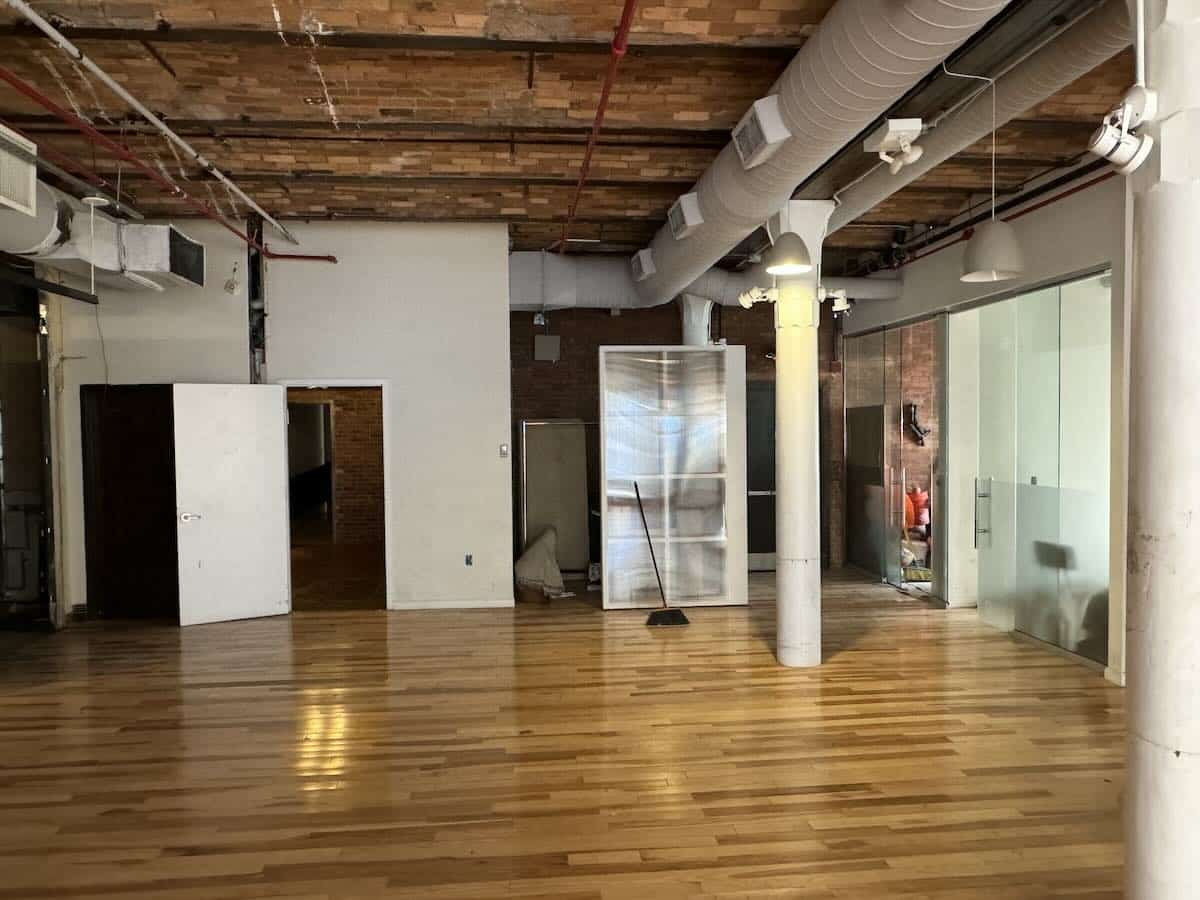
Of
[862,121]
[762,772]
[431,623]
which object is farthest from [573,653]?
[862,121]

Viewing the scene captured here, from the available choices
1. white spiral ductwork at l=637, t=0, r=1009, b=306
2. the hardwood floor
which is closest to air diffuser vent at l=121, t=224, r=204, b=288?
the hardwood floor

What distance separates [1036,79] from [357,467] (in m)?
9.76

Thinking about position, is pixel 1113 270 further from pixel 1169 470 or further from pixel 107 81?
pixel 107 81

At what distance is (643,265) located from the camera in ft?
25.7

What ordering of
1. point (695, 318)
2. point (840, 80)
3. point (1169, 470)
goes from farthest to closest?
point (695, 318) → point (840, 80) → point (1169, 470)

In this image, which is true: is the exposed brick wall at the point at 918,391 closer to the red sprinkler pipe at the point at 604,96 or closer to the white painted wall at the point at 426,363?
the red sprinkler pipe at the point at 604,96

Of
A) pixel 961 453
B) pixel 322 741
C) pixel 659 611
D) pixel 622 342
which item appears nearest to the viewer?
pixel 322 741

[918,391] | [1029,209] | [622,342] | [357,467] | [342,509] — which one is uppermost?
[1029,209]

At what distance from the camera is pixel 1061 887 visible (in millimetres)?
2896

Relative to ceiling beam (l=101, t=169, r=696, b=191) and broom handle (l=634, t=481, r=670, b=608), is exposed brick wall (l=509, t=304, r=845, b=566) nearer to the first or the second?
broom handle (l=634, t=481, r=670, b=608)

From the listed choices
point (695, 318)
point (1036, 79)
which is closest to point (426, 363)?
point (695, 318)

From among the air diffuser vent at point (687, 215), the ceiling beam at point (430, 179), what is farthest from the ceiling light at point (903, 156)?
the ceiling beam at point (430, 179)

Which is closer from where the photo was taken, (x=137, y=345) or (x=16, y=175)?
(x=16, y=175)

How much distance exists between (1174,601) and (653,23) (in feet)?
9.87
